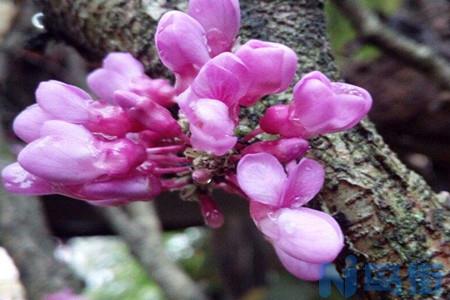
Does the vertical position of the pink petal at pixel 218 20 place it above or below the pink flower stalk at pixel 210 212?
above

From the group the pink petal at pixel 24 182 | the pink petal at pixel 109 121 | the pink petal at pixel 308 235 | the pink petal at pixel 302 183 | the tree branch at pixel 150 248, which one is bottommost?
the tree branch at pixel 150 248

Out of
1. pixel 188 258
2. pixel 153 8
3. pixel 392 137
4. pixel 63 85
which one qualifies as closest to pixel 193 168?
pixel 63 85

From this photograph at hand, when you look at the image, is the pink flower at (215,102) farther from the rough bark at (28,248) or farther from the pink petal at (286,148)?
the rough bark at (28,248)

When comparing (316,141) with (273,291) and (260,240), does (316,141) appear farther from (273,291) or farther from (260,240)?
(260,240)

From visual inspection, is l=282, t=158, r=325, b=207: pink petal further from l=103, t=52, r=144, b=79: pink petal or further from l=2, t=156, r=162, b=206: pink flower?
l=103, t=52, r=144, b=79: pink petal

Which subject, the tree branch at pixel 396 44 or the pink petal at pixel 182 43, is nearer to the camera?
the pink petal at pixel 182 43

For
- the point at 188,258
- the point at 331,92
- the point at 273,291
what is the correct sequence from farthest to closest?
the point at 188,258, the point at 273,291, the point at 331,92

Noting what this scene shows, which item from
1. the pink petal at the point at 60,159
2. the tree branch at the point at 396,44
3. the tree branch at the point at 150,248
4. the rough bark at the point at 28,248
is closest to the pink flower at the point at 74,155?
the pink petal at the point at 60,159
